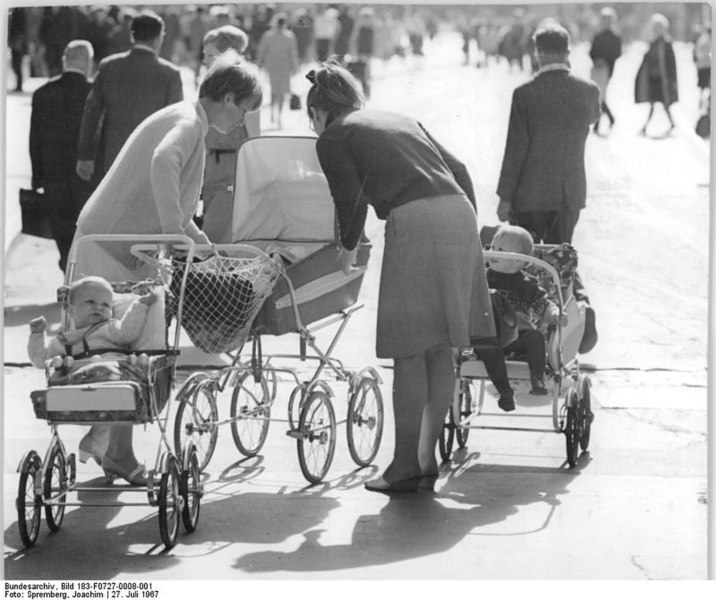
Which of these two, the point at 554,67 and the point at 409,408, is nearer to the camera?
the point at 409,408

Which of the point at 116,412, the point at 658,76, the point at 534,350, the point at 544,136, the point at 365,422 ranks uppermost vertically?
the point at 658,76

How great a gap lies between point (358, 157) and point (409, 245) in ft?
1.30

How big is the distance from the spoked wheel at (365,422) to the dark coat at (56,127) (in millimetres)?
1962

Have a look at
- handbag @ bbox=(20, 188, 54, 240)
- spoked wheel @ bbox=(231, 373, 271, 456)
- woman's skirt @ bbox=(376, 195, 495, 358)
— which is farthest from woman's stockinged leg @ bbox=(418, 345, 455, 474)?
handbag @ bbox=(20, 188, 54, 240)

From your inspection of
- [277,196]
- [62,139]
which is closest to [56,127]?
[62,139]

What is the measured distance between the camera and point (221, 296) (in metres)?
6.79

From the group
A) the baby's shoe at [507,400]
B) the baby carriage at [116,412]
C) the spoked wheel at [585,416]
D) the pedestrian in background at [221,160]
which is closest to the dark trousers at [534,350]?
the baby's shoe at [507,400]

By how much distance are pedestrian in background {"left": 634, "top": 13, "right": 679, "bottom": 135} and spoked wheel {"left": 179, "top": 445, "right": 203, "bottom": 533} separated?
8.30 ft

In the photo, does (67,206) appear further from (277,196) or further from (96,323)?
(96,323)

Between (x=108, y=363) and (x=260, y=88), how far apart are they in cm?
133

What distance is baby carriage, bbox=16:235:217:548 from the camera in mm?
6129

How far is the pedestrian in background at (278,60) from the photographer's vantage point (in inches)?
311

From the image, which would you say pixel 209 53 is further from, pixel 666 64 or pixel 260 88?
pixel 666 64

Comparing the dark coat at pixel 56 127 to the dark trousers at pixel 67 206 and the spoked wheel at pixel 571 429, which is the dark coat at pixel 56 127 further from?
the spoked wheel at pixel 571 429
